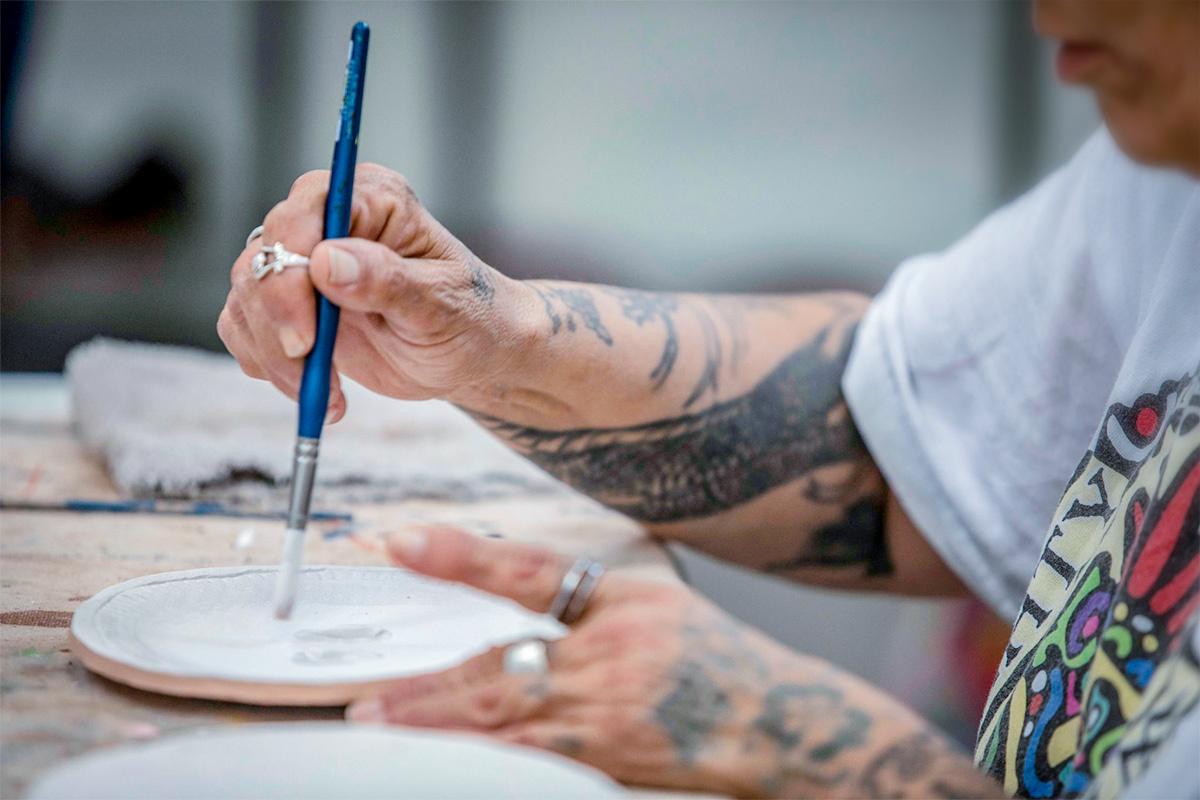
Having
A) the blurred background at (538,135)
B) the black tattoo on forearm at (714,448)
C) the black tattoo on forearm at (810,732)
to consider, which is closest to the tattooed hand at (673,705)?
the black tattoo on forearm at (810,732)

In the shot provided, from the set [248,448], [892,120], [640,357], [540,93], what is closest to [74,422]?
[248,448]

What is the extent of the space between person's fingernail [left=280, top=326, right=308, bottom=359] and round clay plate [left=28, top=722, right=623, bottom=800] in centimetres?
22

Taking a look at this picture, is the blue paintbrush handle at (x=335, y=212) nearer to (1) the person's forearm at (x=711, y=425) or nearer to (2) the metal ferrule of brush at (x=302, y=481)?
(2) the metal ferrule of brush at (x=302, y=481)

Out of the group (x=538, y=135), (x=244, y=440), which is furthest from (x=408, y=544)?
(x=538, y=135)

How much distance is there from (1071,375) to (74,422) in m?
0.96

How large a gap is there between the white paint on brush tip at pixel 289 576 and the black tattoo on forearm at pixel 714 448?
259 mm

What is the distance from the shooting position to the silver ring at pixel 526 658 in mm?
473

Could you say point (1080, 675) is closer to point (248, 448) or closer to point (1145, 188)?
point (1145, 188)

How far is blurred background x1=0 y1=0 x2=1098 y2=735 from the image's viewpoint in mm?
1791

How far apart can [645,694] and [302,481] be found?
217mm

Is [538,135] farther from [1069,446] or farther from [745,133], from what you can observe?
[1069,446]

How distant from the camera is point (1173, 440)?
0.53 metres

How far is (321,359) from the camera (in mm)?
590

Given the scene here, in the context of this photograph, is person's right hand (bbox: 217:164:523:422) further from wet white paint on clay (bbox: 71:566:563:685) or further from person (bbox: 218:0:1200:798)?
wet white paint on clay (bbox: 71:566:563:685)
